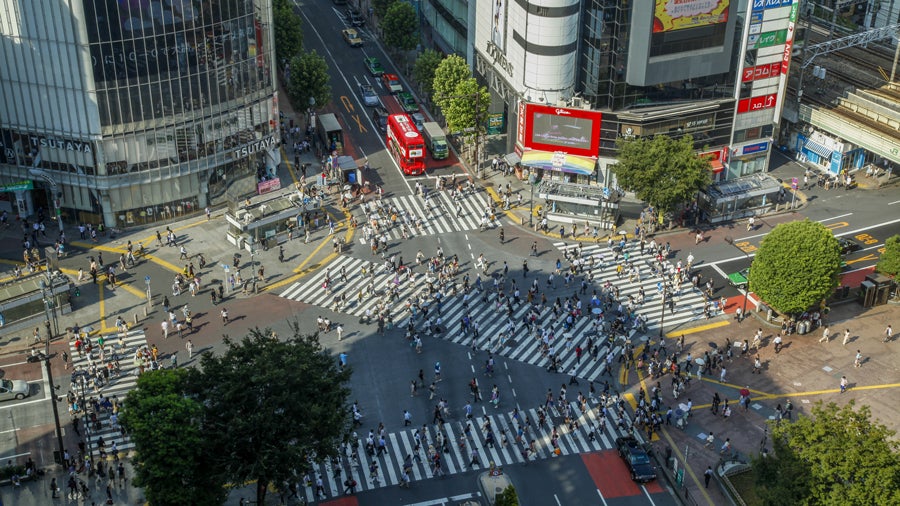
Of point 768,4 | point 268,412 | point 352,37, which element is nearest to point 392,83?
point 352,37

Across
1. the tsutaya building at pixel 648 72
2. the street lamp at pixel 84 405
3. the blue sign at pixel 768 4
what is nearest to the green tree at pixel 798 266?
the tsutaya building at pixel 648 72

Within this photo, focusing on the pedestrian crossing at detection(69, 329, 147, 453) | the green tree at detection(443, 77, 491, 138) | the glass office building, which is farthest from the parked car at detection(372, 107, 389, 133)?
the pedestrian crossing at detection(69, 329, 147, 453)

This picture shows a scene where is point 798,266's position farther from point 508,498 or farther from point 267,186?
point 267,186

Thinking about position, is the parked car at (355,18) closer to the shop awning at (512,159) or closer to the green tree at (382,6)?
the green tree at (382,6)

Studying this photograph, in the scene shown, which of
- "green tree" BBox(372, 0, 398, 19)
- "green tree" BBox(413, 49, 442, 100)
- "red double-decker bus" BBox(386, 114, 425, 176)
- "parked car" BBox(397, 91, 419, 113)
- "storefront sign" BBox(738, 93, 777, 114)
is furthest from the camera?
"green tree" BBox(372, 0, 398, 19)

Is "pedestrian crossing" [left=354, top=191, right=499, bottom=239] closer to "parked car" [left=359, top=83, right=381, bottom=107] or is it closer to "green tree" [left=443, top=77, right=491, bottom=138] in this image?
"green tree" [left=443, top=77, right=491, bottom=138]

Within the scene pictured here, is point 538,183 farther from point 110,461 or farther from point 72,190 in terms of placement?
point 110,461

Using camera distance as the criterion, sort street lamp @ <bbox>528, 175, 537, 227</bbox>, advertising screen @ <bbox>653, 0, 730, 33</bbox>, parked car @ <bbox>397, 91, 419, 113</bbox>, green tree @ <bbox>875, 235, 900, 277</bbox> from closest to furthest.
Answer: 1. green tree @ <bbox>875, 235, 900, 277</bbox>
2. advertising screen @ <bbox>653, 0, 730, 33</bbox>
3. street lamp @ <bbox>528, 175, 537, 227</bbox>
4. parked car @ <bbox>397, 91, 419, 113</bbox>
